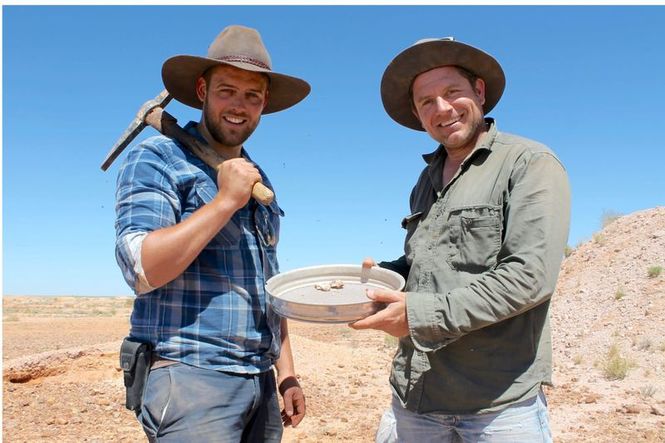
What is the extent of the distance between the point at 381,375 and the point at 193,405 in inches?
319

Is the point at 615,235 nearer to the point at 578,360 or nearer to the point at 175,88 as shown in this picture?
the point at 578,360

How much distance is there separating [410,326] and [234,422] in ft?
2.84

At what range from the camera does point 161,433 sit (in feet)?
7.74

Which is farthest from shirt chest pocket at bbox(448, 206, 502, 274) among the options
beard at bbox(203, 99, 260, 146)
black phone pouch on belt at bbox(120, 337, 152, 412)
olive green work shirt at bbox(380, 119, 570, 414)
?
black phone pouch on belt at bbox(120, 337, 152, 412)

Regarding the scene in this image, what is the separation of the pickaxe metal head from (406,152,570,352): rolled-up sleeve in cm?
230

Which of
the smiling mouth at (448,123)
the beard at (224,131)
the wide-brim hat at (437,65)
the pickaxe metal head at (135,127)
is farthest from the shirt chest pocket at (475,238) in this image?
the pickaxe metal head at (135,127)

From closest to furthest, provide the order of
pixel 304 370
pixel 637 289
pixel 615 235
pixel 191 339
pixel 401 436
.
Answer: pixel 191 339, pixel 401 436, pixel 304 370, pixel 637 289, pixel 615 235

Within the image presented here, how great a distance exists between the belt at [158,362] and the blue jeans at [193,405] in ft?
0.04

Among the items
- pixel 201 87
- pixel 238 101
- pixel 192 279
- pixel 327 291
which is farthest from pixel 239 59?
pixel 327 291

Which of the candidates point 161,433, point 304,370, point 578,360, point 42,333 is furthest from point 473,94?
point 42,333

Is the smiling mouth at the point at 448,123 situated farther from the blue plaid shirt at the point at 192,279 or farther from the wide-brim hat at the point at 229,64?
the blue plaid shirt at the point at 192,279

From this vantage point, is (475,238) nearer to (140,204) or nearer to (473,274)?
(473,274)

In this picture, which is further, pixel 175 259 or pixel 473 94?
pixel 473 94

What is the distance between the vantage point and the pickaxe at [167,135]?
8.75 feet
